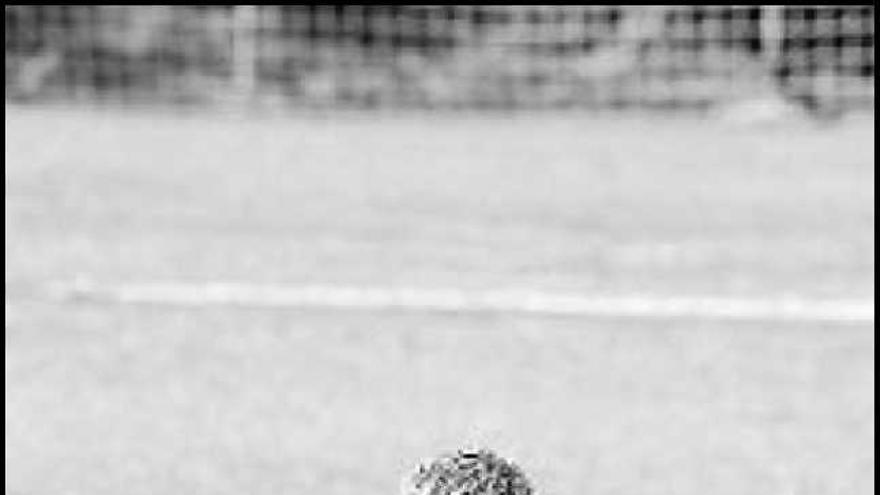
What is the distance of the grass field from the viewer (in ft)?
21.6

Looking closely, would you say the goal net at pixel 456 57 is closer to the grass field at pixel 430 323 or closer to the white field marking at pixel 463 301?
the grass field at pixel 430 323

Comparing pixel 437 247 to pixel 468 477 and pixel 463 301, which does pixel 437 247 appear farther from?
pixel 468 477

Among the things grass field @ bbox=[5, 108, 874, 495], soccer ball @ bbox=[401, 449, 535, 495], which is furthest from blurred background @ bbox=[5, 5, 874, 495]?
soccer ball @ bbox=[401, 449, 535, 495]

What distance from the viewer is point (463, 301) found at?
970 cm

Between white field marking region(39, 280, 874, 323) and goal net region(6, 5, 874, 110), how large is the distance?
7.89 meters

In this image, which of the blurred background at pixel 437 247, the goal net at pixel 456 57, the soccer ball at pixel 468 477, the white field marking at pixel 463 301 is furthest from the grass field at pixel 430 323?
the soccer ball at pixel 468 477

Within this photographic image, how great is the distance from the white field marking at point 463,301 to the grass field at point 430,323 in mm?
162

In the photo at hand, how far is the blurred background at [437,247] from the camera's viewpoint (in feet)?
22.5

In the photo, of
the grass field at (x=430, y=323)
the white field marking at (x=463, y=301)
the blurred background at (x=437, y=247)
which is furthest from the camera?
the white field marking at (x=463, y=301)

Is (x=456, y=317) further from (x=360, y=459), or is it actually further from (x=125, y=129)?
(x=125, y=129)

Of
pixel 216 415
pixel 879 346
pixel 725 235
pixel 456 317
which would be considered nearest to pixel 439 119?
pixel 725 235

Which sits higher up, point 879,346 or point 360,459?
point 879,346

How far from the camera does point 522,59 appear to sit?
18078 millimetres

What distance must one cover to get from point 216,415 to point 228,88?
35.7 ft
